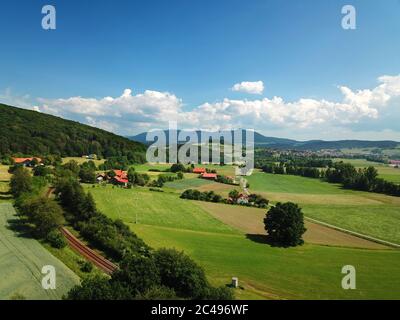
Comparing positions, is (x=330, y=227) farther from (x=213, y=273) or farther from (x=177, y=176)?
(x=177, y=176)

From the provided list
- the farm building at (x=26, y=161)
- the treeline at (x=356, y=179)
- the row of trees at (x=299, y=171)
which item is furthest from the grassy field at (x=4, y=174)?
the treeline at (x=356, y=179)

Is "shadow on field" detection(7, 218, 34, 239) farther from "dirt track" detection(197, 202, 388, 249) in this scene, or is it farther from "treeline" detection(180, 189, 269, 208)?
"treeline" detection(180, 189, 269, 208)

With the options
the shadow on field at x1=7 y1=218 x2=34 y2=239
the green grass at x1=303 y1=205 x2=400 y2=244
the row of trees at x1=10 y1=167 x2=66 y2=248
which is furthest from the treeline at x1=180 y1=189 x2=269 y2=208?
the shadow on field at x1=7 y1=218 x2=34 y2=239
